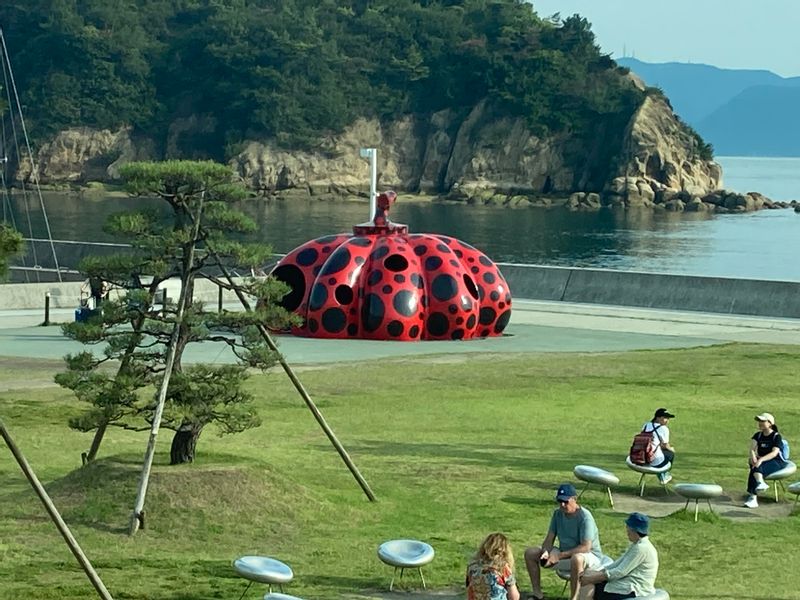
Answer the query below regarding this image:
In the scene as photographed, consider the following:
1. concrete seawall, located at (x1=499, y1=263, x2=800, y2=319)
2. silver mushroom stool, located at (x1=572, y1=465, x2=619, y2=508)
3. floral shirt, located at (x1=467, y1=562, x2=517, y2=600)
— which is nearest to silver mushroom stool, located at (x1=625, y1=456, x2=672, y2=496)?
silver mushroom stool, located at (x1=572, y1=465, x2=619, y2=508)

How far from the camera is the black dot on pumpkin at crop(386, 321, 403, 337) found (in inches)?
1521

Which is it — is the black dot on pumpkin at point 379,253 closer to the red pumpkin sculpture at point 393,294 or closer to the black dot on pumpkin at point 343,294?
the red pumpkin sculpture at point 393,294

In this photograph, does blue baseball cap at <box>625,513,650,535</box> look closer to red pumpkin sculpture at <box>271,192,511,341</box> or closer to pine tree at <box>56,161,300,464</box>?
pine tree at <box>56,161,300,464</box>

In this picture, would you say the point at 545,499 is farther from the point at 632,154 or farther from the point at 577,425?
the point at 632,154

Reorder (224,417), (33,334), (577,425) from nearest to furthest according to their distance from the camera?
(224,417)
(577,425)
(33,334)

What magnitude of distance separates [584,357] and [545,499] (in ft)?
51.0

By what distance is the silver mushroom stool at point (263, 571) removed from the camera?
14.4 m

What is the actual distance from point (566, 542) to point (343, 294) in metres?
24.6

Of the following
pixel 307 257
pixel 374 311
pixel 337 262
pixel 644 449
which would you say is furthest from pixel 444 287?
pixel 644 449

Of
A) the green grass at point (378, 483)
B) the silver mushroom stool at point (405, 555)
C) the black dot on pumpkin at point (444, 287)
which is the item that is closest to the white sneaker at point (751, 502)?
the green grass at point (378, 483)

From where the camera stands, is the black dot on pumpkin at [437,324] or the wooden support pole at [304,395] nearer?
the wooden support pole at [304,395]

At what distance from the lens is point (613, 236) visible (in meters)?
132

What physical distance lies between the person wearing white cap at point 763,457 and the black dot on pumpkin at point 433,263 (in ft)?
64.7

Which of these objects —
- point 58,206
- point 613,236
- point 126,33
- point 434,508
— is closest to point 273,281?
point 434,508
